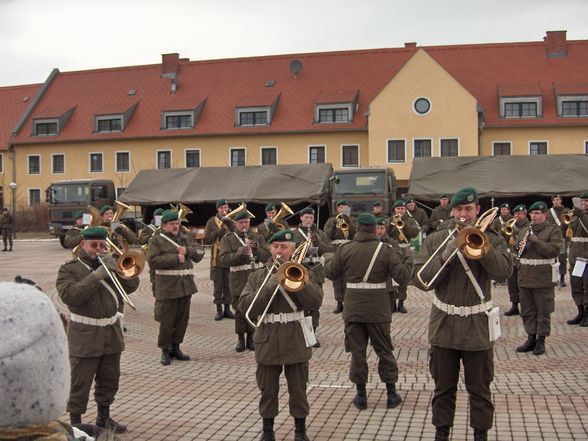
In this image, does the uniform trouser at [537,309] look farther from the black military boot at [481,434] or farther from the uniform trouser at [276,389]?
the uniform trouser at [276,389]

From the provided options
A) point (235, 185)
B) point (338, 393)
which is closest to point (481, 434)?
point (338, 393)

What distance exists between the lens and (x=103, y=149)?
48.0 m

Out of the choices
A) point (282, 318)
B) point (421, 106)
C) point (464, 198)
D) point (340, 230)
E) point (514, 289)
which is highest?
point (421, 106)

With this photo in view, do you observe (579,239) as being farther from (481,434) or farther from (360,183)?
(360,183)

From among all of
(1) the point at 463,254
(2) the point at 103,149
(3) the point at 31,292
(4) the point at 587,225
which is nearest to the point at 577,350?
(4) the point at 587,225

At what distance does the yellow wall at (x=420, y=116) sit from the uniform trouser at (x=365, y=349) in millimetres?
34119

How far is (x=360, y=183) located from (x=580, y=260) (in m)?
14.9

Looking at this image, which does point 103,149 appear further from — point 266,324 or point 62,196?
point 266,324

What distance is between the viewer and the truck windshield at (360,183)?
83.7 ft

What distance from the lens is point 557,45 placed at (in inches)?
1752

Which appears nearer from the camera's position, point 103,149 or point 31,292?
point 31,292

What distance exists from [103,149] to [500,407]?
44443mm

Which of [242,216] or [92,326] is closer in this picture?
[92,326]

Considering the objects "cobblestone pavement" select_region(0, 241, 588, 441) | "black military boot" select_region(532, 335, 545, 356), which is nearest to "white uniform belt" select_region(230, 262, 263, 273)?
"cobblestone pavement" select_region(0, 241, 588, 441)
